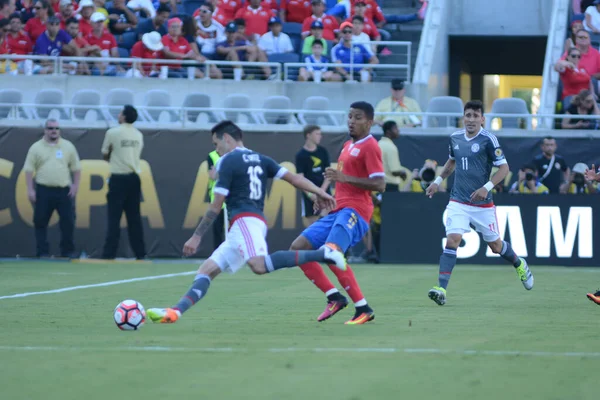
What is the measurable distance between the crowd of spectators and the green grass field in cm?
1091

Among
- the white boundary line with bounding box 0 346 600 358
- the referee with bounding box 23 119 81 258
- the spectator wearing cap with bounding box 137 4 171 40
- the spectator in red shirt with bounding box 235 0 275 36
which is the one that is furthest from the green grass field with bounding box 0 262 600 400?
the spectator in red shirt with bounding box 235 0 275 36

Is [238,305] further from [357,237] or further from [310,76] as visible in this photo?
[310,76]

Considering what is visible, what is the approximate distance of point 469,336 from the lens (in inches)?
350

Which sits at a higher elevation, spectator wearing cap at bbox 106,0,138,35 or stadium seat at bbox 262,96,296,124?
spectator wearing cap at bbox 106,0,138,35

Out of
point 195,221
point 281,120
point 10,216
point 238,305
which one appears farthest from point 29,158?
point 238,305

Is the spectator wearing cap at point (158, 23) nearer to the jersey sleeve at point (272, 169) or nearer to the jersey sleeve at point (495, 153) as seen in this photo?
the jersey sleeve at point (495, 153)

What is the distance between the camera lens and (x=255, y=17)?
25750mm

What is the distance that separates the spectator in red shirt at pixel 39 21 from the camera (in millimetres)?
25188

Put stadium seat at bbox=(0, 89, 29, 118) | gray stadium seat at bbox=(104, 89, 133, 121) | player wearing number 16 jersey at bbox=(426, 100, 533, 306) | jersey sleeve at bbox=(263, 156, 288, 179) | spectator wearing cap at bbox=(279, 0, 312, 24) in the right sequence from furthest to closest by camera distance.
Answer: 1. spectator wearing cap at bbox=(279, 0, 312, 24)
2. stadium seat at bbox=(0, 89, 29, 118)
3. gray stadium seat at bbox=(104, 89, 133, 121)
4. player wearing number 16 jersey at bbox=(426, 100, 533, 306)
5. jersey sleeve at bbox=(263, 156, 288, 179)

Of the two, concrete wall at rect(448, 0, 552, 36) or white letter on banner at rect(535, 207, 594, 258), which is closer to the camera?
white letter on banner at rect(535, 207, 594, 258)

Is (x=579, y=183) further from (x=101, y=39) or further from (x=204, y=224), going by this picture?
(x=204, y=224)

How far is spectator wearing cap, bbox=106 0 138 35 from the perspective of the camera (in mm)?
26219

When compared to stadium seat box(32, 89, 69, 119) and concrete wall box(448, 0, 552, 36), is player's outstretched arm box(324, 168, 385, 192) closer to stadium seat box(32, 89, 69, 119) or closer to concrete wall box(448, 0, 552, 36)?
stadium seat box(32, 89, 69, 119)

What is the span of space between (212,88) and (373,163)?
46.3ft
